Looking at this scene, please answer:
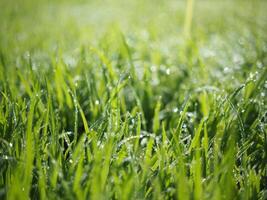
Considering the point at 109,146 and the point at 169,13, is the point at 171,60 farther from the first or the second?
the point at 169,13

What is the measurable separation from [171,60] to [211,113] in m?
0.79

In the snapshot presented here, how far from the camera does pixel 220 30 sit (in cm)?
270

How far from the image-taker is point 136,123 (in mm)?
1000

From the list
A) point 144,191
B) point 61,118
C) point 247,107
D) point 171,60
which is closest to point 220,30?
point 171,60

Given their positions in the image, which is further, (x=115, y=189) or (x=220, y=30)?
(x=220, y=30)

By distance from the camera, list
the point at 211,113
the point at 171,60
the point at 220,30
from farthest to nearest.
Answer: the point at 220,30 → the point at 171,60 → the point at 211,113

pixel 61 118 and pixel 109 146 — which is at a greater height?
pixel 109 146

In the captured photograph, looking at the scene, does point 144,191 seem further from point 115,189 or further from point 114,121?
point 114,121

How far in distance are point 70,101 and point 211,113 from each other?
52 cm

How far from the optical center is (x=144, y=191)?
749 millimetres

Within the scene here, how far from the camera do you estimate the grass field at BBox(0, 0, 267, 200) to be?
0.72m

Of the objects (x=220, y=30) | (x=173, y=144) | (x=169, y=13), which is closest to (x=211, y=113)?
(x=173, y=144)

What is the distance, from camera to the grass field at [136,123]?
2.35 ft

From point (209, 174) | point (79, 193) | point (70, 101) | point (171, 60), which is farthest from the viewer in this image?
point (171, 60)
